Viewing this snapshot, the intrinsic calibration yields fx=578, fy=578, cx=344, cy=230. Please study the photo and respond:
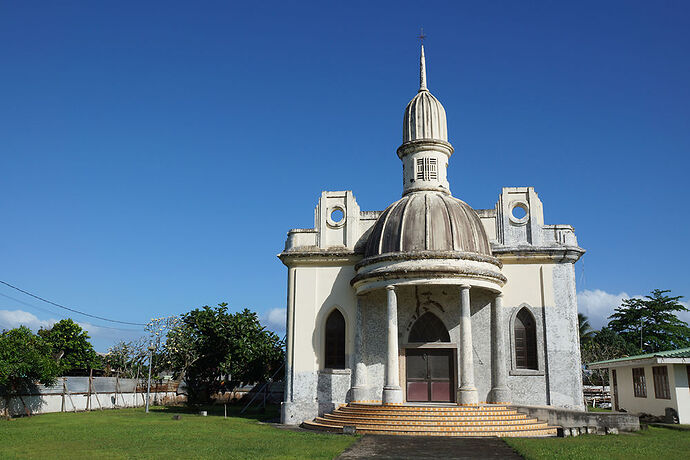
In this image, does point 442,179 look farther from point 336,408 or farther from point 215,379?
point 215,379

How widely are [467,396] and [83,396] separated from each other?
22.8m

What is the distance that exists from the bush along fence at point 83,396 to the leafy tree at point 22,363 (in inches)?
28.3

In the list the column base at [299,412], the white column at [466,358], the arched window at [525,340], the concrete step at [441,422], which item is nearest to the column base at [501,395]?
the arched window at [525,340]

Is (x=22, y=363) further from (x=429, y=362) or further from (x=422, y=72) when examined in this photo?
(x=422, y=72)

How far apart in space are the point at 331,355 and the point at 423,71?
50.3 ft

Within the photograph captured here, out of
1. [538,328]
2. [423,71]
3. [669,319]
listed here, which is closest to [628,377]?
[538,328]

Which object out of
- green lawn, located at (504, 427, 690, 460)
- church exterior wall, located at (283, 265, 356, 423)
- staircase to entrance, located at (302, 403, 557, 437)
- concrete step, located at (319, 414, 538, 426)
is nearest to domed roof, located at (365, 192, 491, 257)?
church exterior wall, located at (283, 265, 356, 423)

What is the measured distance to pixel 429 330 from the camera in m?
25.1

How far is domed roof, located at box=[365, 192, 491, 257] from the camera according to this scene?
23469 millimetres

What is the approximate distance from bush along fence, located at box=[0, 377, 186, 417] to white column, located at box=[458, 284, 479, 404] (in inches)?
810

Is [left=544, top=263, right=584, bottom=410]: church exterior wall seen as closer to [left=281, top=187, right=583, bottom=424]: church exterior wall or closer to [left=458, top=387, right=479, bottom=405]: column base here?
[left=281, top=187, right=583, bottom=424]: church exterior wall

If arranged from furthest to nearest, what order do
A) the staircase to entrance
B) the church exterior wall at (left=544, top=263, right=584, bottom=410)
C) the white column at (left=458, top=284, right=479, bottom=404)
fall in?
the church exterior wall at (left=544, top=263, right=584, bottom=410)
the white column at (left=458, top=284, right=479, bottom=404)
the staircase to entrance

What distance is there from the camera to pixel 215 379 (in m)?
32.3

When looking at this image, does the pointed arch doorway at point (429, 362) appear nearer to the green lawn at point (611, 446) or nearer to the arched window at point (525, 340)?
the arched window at point (525, 340)
